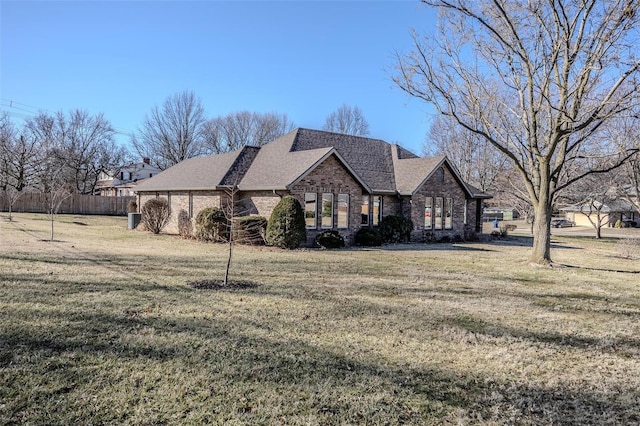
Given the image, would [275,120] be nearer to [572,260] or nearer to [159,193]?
[159,193]

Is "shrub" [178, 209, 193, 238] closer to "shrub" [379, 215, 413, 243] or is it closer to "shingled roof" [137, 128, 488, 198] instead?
"shingled roof" [137, 128, 488, 198]

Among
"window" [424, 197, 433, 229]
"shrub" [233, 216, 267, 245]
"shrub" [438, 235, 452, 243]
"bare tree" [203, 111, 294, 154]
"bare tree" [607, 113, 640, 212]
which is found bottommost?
"shrub" [438, 235, 452, 243]

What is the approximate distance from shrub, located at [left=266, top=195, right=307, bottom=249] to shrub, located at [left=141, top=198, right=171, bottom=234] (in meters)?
8.82

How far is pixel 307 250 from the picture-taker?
55.8 ft

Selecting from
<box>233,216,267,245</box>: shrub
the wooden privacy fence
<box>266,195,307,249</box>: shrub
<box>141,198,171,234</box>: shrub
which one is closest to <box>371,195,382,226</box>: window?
<box>266,195,307,249</box>: shrub

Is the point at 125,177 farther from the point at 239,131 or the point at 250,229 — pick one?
the point at 250,229

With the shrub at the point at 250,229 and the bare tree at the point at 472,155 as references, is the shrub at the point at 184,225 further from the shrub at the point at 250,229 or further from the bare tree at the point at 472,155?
the bare tree at the point at 472,155

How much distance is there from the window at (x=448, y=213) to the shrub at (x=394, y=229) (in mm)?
3398

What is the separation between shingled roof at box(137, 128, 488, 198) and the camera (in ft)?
62.9

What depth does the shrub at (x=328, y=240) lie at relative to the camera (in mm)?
18281

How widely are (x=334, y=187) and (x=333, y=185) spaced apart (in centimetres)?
11

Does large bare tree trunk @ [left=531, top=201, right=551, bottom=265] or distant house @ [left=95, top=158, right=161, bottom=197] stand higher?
distant house @ [left=95, top=158, right=161, bottom=197]

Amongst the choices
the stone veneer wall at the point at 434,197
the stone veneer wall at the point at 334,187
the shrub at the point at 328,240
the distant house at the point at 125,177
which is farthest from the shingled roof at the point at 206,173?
the distant house at the point at 125,177

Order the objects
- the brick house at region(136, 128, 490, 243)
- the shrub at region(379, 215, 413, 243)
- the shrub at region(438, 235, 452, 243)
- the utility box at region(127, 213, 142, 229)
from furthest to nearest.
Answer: the utility box at region(127, 213, 142, 229) → the shrub at region(438, 235, 452, 243) → the shrub at region(379, 215, 413, 243) → the brick house at region(136, 128, 490, 243)
